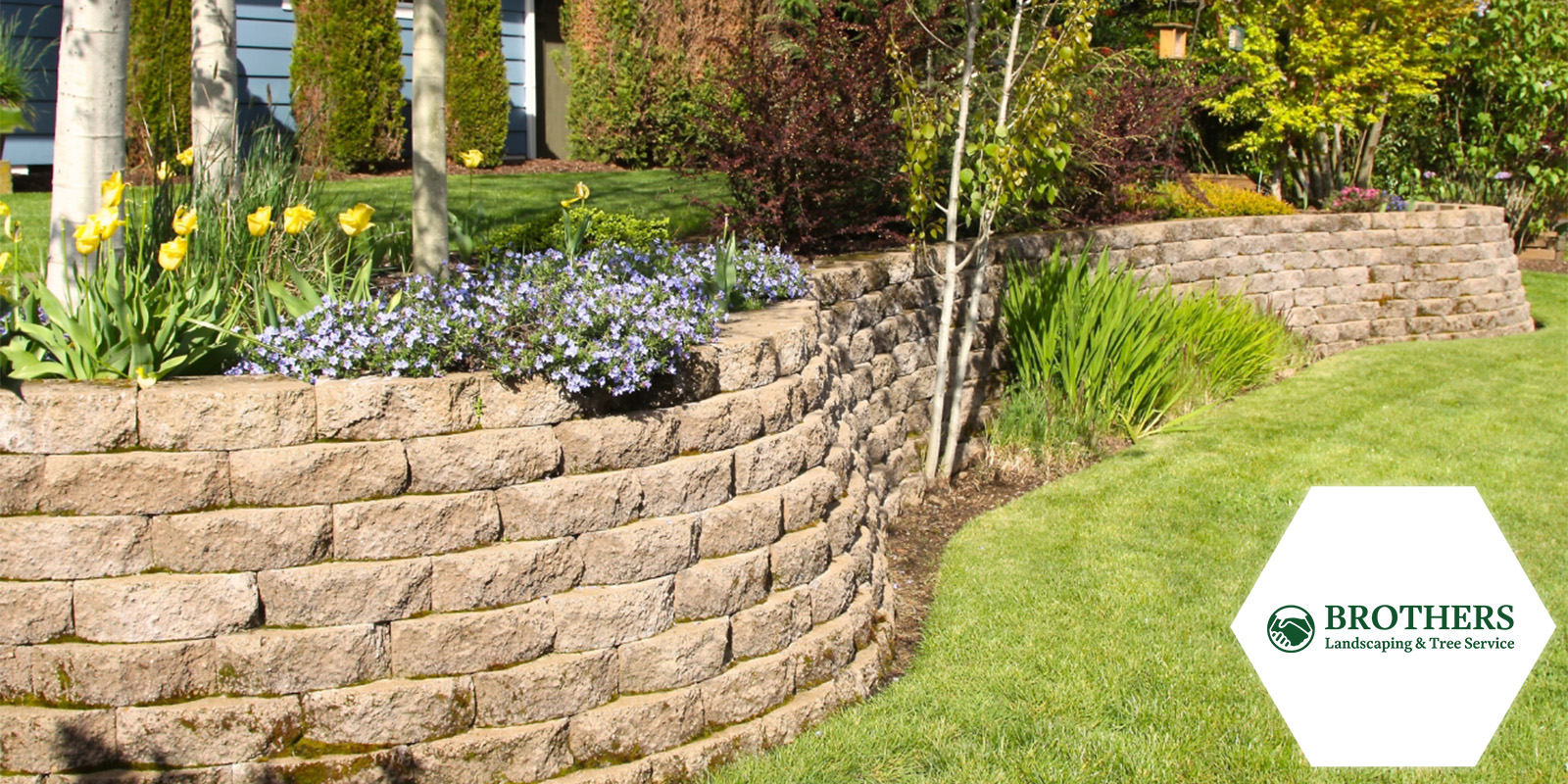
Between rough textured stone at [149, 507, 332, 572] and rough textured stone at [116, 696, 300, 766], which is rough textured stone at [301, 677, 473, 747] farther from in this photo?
rough textured stone at [149, 507, 332, 572]

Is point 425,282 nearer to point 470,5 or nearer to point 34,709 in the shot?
point 34,709

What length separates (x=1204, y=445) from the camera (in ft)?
24.3

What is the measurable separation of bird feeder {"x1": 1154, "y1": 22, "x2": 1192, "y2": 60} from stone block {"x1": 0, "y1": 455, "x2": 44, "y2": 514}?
12728 mm

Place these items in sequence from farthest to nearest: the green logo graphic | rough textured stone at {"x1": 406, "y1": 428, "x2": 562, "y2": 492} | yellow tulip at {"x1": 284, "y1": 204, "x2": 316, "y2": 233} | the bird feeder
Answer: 1. the bird feeder
2. the green logo graphic
3. yellow tulip at {"x1": 284, "y1": 204, "x2": 316, "y2": 233}
4. rough textured stone at {"x1": 406, "y1": 428, "x2": 562, "y2": 492}

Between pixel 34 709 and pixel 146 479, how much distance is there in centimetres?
65

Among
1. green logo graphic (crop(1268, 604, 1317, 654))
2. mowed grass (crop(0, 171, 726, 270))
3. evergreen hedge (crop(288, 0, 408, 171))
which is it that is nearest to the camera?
green logo graphic (crop(1268, 604, 1317, 654))

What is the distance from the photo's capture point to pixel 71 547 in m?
3.24

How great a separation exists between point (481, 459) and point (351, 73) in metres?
9.23

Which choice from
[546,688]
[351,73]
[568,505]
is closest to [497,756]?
[546,688]

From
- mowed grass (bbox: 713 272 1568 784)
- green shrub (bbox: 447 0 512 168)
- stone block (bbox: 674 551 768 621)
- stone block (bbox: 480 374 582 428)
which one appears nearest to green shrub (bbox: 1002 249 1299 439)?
mowed grass (bbox: 713 272 1568 784)

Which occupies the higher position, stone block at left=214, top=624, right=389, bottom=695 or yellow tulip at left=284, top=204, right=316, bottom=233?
yellow tulip at left=284, top=204, right=316, bottom=233

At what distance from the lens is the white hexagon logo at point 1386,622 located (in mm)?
3621

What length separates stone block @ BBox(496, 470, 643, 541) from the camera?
3.54 metres

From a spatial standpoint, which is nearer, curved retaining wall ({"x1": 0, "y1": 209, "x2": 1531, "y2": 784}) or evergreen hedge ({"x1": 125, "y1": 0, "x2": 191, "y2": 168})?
curved retaining wall ({"x1": 0, "y1": 209, "x2": 1531, "y2": 784})
